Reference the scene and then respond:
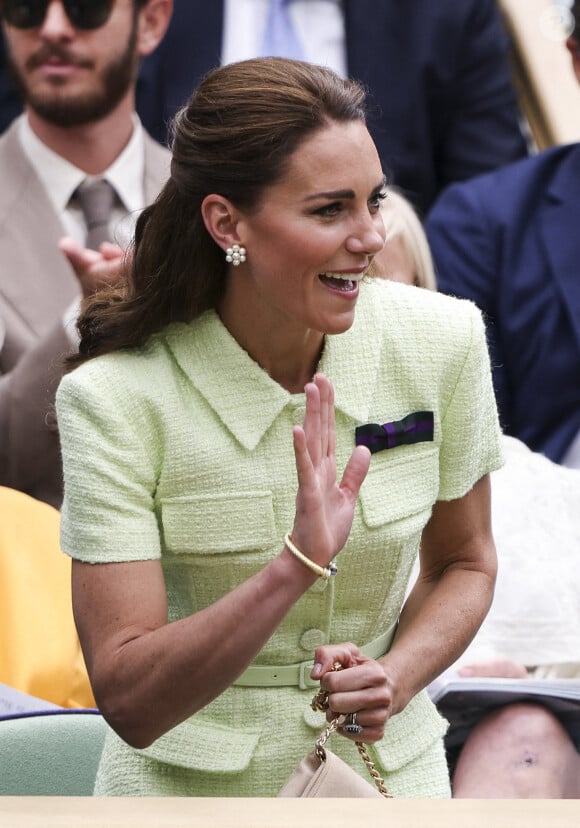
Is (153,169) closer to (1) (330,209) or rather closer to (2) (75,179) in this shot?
(2) (75,179)

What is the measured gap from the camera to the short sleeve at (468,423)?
163 cm

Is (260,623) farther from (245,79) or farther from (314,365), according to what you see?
(245,79)

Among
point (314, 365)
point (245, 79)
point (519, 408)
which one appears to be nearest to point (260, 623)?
point (314, 365)

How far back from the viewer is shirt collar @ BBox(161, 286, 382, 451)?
5.14ft

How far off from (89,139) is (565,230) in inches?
37.9

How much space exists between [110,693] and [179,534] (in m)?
0.18

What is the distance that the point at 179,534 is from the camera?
60.5 inches

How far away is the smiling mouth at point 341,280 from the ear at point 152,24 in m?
1.66

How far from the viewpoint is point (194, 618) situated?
142 centimetres

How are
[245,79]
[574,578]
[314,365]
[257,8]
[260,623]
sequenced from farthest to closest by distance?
[257,8] < [574,578] < [314,365] < [245,79] < [260,623]

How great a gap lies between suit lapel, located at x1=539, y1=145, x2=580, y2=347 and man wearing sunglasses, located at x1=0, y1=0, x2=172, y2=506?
0.77 meters

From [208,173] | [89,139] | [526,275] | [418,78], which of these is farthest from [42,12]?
[208,173]

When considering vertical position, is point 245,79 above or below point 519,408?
above

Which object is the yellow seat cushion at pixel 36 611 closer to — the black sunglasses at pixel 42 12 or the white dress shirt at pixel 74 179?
the white dress shirt at pixel 74 179
